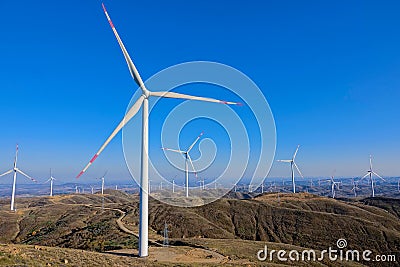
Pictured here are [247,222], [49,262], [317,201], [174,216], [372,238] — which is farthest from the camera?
[317,201]

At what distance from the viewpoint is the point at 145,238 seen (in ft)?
137

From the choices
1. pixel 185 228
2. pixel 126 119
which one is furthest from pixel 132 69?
pixel 185 228

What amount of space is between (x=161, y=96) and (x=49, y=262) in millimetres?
25736

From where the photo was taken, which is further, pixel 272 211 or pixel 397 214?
pixel 397 214

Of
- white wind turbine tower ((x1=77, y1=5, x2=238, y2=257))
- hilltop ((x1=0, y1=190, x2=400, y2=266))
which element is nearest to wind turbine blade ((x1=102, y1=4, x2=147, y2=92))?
white wind turbine tower ((x1=77, y1=5, x2=238, y2=257))

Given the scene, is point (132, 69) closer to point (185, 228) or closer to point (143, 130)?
point (143, 130)

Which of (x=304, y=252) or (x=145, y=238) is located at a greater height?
(x=145, y=238)

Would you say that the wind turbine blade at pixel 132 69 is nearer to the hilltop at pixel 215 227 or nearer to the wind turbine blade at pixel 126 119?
the wind turbine blade at pixel 126 119

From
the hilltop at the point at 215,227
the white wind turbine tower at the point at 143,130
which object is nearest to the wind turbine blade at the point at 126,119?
the white wind turbine tower at the point at 143,130

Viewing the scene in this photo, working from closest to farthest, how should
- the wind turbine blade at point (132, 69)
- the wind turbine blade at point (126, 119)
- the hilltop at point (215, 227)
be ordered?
the wind turbine blade at point (126, 119) → the wind turbine blade at point (132, 69) → the hilltop at point (215, 227)

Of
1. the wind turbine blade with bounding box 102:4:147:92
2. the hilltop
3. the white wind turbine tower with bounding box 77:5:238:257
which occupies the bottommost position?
the hilltop

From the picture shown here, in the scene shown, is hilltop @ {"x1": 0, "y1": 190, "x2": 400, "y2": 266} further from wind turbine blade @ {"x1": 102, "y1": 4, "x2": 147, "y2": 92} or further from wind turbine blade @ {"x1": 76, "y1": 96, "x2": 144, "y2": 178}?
wind turbine blade @ {"x1": 102, "y1": 4, "x2": 147, "y2": 92}

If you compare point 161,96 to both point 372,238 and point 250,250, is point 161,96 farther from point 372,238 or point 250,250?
point 372,238

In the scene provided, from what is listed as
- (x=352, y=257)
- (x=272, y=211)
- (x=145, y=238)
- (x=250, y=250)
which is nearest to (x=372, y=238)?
(x=352, y=257)
